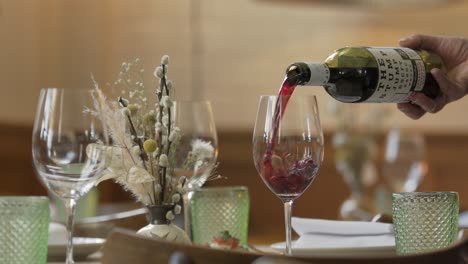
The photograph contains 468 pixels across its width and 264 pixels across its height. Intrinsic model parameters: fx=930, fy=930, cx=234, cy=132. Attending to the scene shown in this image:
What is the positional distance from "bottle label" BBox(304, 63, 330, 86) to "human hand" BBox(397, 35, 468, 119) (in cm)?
23

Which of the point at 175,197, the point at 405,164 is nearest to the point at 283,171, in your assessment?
the point at 175,197

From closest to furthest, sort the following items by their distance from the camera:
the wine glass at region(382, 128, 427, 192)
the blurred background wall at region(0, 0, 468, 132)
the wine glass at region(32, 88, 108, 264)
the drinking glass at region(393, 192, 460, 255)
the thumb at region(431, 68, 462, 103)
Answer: the drinking glass at region(393, 192, 460, 255)
the wine glass at region(32, 88, 108, 264)
the thumb at region(431, 68, 462, 103)
the wine glass at region(382, 128, 427, 192)
the blurred background wall at region(0, 0, 468, 132)

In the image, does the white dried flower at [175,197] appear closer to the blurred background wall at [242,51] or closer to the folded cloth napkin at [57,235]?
the folded cloth napkin at [57,235]

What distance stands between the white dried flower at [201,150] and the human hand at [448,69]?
14.9 inches

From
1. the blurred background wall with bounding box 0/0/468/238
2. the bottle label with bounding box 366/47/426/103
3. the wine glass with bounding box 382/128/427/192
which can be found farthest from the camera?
the blurred background wall with bounding box 0/0/468/238

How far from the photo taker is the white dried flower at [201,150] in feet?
4.48

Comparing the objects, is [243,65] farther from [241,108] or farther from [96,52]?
[96,52]

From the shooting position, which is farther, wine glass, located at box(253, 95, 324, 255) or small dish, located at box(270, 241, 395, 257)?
small dish, located at box(270, 241, 395, 257)

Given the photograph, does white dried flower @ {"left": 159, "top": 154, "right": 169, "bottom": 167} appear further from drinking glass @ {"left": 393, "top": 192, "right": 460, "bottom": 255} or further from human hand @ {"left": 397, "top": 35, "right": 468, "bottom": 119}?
human hand @ {"left": 397, "top": 35, "right": 468, "bottom": 119}

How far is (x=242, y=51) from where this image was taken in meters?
4.83

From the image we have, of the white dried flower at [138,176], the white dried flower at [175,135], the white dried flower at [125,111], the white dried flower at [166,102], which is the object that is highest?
the white dried flower at [166,102]

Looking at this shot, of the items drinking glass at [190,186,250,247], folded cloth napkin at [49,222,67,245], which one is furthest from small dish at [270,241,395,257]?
folded cloth napkin at [49,222,67,245]

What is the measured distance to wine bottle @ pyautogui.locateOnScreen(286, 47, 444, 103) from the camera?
4.48 ft

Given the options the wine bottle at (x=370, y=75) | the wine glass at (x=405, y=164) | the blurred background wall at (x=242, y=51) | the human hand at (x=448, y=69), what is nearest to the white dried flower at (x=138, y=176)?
the wine bottle at (x=370, y=75)
